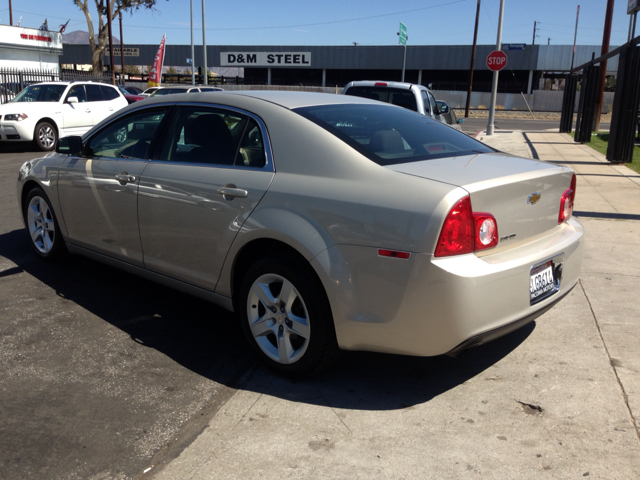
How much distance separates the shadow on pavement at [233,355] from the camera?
135 inches

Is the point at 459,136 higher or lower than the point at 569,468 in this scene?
higher

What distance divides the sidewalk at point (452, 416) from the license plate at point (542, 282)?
54cm

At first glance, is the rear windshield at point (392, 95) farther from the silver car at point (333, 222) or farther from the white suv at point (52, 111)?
the white suv at point (52, 111)

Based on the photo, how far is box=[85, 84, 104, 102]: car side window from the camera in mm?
16672

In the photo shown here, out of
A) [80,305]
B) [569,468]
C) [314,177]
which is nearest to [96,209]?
[80,305]

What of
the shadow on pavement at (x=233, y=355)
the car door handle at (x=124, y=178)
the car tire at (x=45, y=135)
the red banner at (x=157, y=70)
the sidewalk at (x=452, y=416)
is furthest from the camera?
the red banner at (x=157, y=70)

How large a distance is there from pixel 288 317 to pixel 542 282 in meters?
1.44

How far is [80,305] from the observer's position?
4742 mm

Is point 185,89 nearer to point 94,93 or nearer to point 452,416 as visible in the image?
point 94,93

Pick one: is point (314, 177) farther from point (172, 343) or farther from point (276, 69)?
point (276, 69)

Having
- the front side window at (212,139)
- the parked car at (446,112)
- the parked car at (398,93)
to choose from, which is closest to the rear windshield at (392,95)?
the parked car at (398,93)

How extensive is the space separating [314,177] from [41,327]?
236 centimetres

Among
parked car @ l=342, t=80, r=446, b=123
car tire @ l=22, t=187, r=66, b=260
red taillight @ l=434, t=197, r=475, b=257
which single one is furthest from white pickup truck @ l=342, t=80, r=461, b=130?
red taillight @ l=434, t=197, r=475, b=257

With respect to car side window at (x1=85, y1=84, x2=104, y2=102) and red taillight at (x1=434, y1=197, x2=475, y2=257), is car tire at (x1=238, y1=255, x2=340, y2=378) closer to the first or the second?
red taillight at (x1=434, y1=197, x2=475, y2=257)
